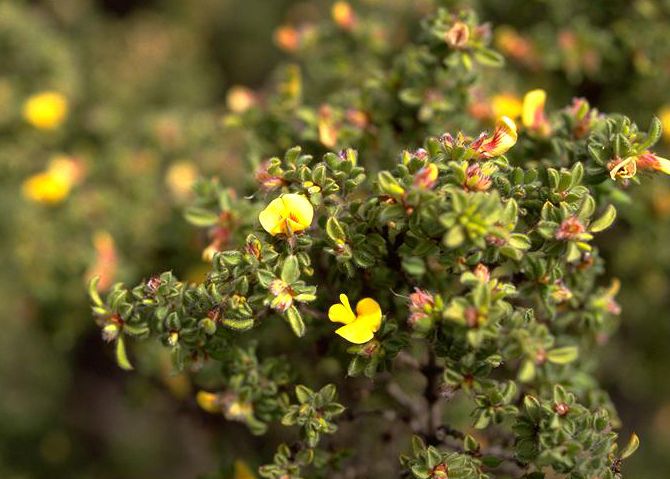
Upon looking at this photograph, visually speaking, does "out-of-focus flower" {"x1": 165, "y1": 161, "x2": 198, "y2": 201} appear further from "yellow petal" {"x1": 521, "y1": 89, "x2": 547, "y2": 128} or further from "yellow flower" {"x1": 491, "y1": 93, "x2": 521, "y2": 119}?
"yellow petal" {"x1": 521, "y1": 89, "x2": 547, "y2": 128}

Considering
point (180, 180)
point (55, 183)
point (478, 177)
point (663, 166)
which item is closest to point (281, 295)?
point (478, 177)

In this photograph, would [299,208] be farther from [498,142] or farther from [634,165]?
[634,165]

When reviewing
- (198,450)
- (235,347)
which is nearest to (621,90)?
(235,347)

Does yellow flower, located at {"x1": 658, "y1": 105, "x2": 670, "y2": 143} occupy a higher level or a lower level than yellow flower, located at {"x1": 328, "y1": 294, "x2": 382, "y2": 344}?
lower

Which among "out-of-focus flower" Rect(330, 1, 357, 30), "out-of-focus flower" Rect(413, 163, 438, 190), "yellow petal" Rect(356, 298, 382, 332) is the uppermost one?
"out-of-focus flower" Rect(413, 163, 438, 190)

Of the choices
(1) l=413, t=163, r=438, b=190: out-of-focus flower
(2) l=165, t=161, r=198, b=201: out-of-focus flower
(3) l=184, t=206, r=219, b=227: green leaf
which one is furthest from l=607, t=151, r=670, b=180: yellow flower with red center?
(2) l=165, t=161, r=198, b=201: out-of-focus flower

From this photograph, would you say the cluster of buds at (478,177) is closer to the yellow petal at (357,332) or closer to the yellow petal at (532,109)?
the yellow petal at (357,332)

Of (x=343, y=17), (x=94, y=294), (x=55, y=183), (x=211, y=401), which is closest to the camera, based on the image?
(x=94, y=294)
